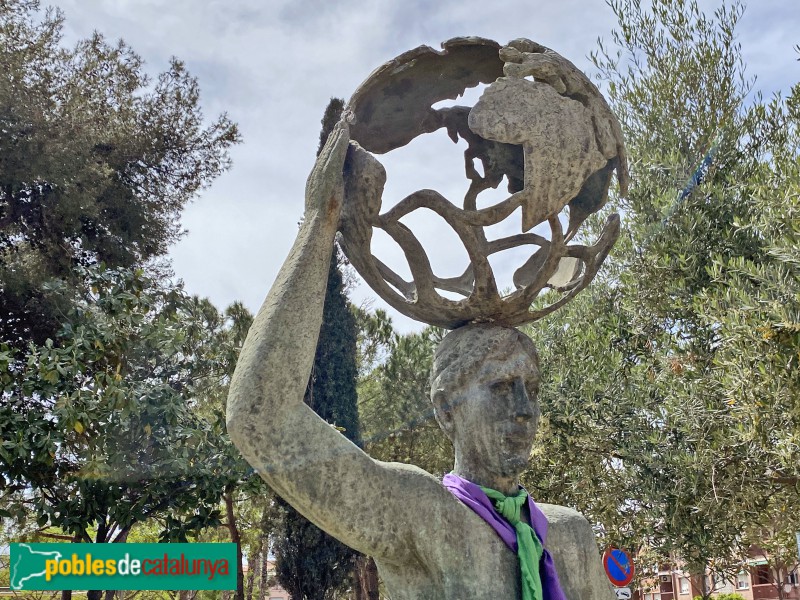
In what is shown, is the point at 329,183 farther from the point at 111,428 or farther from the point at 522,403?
the point at 111,428

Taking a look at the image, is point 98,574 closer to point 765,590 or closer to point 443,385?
point 443,385

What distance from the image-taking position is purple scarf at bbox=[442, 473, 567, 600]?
2.57m

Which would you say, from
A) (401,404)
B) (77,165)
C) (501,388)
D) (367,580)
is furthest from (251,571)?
(501,388)

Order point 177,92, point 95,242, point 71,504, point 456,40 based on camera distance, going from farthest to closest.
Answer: point 177,92
point 95,242
point 71,504
point 456,40

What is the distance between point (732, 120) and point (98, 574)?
9525 mm

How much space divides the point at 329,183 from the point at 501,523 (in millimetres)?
1242

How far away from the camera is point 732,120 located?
10.7 metres

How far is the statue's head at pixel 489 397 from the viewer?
2.71 m

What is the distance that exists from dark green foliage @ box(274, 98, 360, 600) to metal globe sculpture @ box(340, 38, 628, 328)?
43.9 feet

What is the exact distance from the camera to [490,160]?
334cm

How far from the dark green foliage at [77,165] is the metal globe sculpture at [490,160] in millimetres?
9855

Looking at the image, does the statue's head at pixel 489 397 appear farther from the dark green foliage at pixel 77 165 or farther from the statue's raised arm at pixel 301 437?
the dark green foliage at pixel 77 165

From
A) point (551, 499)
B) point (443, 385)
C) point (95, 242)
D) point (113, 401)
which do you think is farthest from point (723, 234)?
point (95, 242)

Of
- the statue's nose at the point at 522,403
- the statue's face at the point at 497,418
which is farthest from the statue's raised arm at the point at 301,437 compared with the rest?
the statue's nose at the point at 522,403
